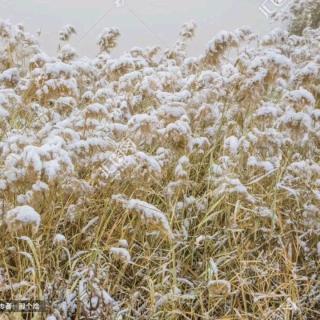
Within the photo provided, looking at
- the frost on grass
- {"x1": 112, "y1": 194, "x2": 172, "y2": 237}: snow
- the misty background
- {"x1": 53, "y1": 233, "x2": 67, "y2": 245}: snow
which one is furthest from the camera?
the misty background

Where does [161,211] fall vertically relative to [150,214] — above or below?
below

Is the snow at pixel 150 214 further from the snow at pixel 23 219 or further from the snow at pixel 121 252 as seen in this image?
the snow at pixel 23 219

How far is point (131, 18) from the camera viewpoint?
7926mm

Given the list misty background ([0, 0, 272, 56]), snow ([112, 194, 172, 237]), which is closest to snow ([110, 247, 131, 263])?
snow ([112, 194, 172, 237])

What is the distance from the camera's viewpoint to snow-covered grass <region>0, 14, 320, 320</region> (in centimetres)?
227

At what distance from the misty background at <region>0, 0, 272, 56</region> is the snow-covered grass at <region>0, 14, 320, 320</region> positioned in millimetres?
3994

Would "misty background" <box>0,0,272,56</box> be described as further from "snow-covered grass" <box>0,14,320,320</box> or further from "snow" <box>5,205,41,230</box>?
"snow" <box>5,205,41,230</box>

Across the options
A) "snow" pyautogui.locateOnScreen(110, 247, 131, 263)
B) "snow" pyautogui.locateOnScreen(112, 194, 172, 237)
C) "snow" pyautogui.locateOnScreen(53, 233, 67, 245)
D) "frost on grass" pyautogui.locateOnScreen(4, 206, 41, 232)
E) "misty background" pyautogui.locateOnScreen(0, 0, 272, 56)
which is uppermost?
"misty background" pyautogui.locateOnScreen(0, 0, 272, 56)

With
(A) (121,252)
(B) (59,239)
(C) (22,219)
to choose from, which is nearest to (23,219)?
(C) (22,219)

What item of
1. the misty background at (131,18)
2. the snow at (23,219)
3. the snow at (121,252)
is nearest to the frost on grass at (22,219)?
the snow at (23,219)

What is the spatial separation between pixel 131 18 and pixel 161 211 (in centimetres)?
577

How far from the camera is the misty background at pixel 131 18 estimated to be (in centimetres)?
729

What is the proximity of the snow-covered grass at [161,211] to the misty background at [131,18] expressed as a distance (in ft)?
13.1

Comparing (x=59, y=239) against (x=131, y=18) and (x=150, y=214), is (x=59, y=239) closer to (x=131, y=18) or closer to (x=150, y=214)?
(x=150, y=214)
